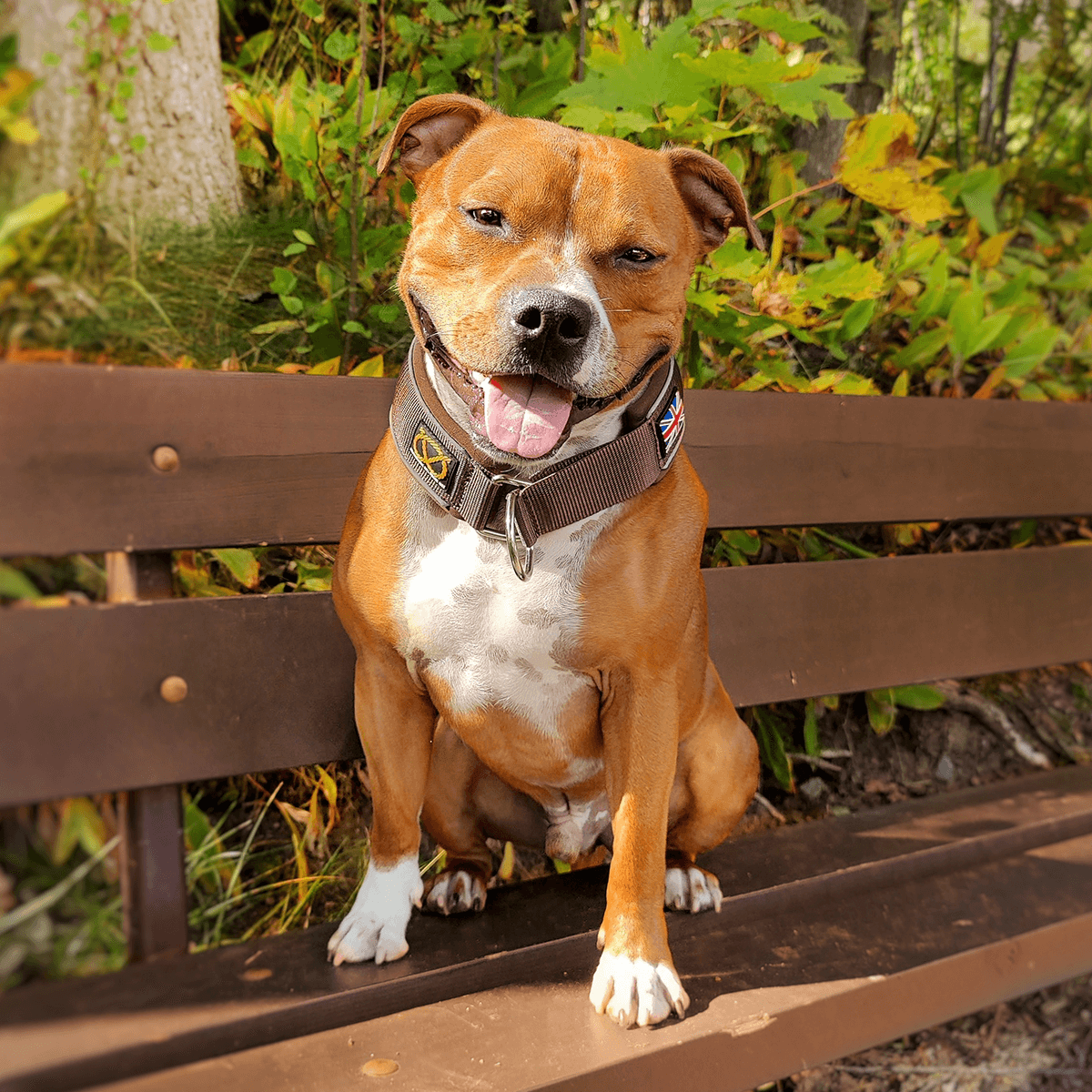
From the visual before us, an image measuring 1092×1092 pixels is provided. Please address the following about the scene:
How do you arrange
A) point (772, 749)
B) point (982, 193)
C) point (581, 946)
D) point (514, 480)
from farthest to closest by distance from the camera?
point (982, 193) < point (772, 749) < point (581, 946) < point (514, 480)

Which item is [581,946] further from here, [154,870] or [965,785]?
[965,785]

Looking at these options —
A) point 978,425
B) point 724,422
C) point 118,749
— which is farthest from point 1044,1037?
point 118,749

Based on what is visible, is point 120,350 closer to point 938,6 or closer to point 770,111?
point 770,111

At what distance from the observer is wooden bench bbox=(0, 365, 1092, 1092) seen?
118 centimetres

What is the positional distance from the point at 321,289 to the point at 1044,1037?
2285 mm

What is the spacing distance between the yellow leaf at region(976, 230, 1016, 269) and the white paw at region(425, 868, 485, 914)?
87.7 inches

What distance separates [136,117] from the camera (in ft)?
4.53

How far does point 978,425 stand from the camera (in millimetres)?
2324

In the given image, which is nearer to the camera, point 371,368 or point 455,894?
point 455,894

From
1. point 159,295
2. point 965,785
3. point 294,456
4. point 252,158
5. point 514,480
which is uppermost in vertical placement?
point 252,158

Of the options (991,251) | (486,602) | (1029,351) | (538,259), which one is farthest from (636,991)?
(991,251)

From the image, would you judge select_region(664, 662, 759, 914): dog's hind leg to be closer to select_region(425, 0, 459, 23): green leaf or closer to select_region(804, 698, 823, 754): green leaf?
select_region(804, 698, 823, 754): green leaf

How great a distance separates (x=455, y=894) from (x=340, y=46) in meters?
1.46

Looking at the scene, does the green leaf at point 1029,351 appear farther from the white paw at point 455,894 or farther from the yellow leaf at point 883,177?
the white paw at point 455,894
